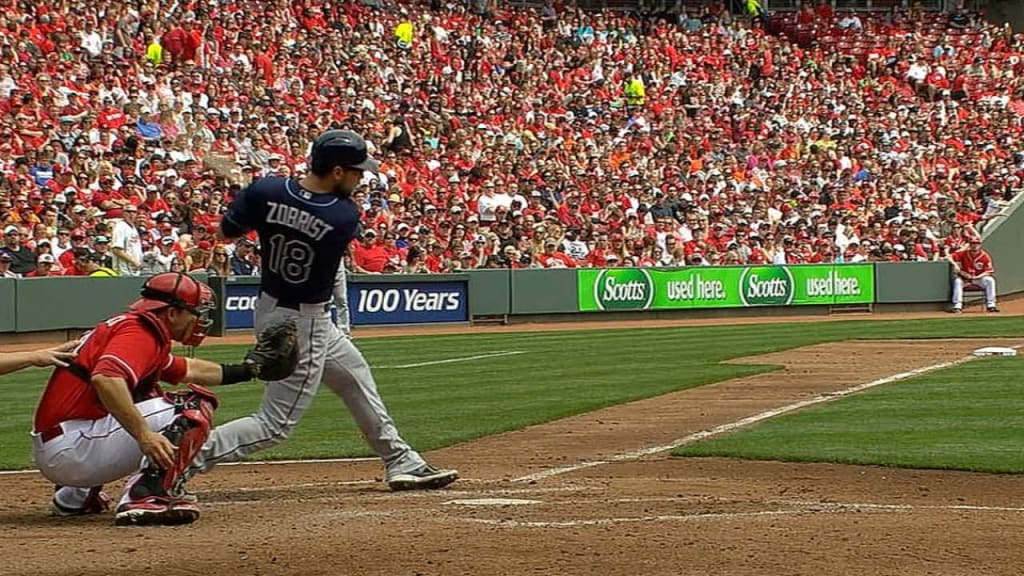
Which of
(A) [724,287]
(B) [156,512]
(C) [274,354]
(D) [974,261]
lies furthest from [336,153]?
(D) [974,261]

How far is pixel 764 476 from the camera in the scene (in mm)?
9039

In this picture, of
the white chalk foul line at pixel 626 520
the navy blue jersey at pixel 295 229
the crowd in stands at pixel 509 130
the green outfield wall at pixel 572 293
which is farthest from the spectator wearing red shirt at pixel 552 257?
the white chalk foul line at pixel 626 520

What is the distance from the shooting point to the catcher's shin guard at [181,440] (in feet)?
23.2

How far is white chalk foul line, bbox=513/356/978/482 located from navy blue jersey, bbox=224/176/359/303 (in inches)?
76.2

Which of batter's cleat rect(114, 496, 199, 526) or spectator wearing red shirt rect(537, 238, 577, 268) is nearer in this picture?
batter's cleat rect(114, 496, 199, 526)

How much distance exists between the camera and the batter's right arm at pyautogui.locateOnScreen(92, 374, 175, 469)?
6766 mm

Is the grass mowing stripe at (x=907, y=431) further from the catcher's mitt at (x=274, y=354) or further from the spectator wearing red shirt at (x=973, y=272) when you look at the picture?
the spectator wearing red shirt at (x=973, y=272)

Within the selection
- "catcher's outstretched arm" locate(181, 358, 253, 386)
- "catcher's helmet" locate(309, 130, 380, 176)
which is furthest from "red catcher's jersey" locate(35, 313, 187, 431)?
"catcher's helmet" locate(309, 130, 380, 176)

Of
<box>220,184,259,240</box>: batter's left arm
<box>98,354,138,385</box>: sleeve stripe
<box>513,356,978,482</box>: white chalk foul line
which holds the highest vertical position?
<box>220,184,259,240</box>: batter's left arm

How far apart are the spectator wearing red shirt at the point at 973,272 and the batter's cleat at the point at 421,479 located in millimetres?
23394

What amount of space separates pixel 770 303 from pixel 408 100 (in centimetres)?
809

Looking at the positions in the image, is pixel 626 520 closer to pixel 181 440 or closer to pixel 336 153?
pixel 181 440

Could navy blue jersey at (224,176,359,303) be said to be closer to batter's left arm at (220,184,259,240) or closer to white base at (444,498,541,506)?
batter's left arm at (220,184,259,240)

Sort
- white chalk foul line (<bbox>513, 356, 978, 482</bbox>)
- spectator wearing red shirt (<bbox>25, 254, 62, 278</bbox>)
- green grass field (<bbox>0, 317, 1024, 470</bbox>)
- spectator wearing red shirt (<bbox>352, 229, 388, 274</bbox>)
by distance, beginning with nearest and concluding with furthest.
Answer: white chalk foul line (<bbox>513, 356, 978, 482</bbox>) → green grass field (<bbox>0, 317, 1024, 470</bbox>) → spectator wearing red shirt (<bbox>25, 254, 62, 278</bbox>) → spectator wearing red shirt (<bbox>352, 229, 388, 274</bbox>)
